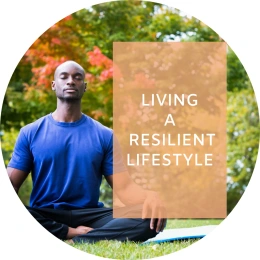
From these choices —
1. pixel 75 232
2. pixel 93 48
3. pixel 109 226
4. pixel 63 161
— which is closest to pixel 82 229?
pixel 75 232

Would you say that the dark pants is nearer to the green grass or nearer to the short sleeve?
the green grass

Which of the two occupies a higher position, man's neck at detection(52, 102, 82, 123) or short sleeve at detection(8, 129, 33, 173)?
man's neck at detection(52, 102, 82, 123)

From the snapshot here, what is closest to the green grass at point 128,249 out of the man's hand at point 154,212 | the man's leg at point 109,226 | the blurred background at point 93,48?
the man's leg at point 109,226

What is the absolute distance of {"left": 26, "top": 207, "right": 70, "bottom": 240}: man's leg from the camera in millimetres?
3727

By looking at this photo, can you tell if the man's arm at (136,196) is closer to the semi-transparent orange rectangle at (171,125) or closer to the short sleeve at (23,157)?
the semi-transparent orange rectangle at (171,125)

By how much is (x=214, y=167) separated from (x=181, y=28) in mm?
1326

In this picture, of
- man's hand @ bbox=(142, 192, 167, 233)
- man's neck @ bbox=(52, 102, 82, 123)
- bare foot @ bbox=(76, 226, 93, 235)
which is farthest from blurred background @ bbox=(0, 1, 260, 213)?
man's hand @ bbox=(142, 192, 167, 233)

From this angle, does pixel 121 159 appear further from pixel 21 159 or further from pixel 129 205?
pixel 21 159

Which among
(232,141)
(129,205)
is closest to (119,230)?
(129,205)

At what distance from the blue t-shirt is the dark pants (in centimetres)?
5

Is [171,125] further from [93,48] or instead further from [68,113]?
[93,48]

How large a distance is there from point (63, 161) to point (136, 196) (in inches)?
20.8

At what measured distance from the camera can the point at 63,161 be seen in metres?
3.77

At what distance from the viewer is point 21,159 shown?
148 inches
